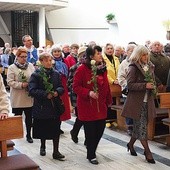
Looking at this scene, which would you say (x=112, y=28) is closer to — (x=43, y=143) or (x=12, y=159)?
(x=43, y=143)

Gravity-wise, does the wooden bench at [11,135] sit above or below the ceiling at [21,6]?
below

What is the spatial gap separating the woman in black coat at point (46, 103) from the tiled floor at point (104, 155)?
23 cm

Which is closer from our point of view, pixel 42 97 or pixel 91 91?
pixel 91 91

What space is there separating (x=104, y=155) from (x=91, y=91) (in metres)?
1.04

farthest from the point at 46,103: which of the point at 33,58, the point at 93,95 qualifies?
the point at 33,58

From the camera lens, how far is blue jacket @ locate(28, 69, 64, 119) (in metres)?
4.94

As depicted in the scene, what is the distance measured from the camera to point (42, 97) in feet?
16.2

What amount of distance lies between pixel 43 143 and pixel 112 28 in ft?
58.7

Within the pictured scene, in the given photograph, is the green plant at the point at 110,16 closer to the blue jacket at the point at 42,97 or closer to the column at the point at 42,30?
the column at the point at 42,30

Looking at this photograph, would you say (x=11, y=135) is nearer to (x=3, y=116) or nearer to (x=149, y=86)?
(x=3, y=116)

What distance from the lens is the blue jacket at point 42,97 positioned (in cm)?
494

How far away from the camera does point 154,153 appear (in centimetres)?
523

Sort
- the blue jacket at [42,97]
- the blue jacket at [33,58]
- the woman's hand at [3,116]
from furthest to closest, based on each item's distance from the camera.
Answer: the blue jacket at [33,58] < the blue jacket at [42,97] < the woman's hand at [3,116]

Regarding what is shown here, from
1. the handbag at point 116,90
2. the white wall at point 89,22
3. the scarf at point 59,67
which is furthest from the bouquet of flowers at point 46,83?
the white wall at point 89,22
